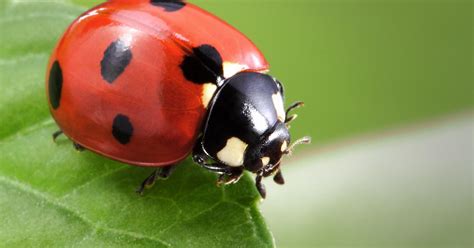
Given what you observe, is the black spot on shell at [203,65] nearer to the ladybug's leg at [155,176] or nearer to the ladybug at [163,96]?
the ladybug at [163,96]

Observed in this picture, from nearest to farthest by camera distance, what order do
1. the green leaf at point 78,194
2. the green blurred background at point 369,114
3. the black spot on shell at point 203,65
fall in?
the green leaf at point 78,194 → the black spot on shell at point 203,65 → the green blurred background at point 369,114

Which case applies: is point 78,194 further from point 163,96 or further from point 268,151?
point 268,151

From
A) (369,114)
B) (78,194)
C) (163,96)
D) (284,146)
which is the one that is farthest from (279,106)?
(369,114)

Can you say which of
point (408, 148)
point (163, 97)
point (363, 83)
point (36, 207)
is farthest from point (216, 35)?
point (363, 83)

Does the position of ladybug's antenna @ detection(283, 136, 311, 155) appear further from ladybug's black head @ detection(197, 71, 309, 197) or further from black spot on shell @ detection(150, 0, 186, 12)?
black spot on shell @ detection(150, 0, 186, 12)

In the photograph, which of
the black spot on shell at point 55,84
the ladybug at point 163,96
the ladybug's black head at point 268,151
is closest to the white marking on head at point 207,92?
the ladybug at point 163,96

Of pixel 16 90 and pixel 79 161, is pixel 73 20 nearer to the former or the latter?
pixel 16 90

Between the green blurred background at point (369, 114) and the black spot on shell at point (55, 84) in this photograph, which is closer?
the black spot on shell at point (55, 84)

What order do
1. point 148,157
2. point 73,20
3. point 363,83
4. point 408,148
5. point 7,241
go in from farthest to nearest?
point 363,83 → point 408,148 → point 73,20 → point 148,157 → point 7,241
